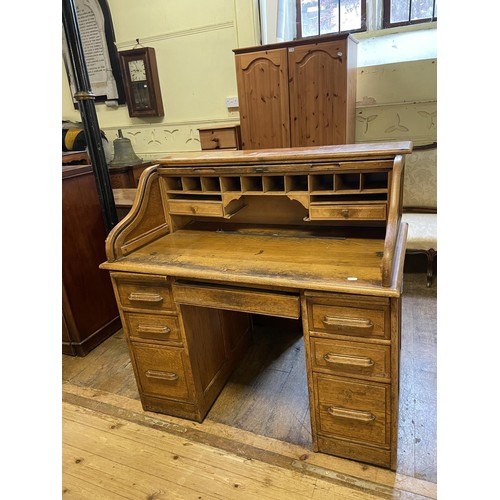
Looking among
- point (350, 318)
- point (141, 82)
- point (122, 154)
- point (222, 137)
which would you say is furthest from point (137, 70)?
point (350, 318)

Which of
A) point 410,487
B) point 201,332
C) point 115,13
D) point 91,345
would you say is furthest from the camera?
point 115,13

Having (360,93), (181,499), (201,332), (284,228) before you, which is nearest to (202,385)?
(201,332)

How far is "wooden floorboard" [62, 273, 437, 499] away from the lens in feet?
4.69

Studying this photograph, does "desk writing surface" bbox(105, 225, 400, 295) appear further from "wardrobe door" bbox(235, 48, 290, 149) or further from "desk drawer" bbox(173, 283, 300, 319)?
"wardrobe door" bbox(235, 48, 290, 149)

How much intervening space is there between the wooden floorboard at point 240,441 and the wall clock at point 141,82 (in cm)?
303

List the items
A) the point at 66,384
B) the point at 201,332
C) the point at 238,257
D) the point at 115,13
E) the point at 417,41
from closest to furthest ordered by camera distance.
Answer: the point at 238,257, the point at 201,332, the point at 66,384, the point at 417,41, the point at 115,13

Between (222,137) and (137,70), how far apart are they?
4.95 feet

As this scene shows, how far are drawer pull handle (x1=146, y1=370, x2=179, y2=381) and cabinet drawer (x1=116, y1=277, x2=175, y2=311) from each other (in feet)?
1.08

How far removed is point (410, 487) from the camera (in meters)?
1.38

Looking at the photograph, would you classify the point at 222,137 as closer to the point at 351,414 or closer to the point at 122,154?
the point at 122,154

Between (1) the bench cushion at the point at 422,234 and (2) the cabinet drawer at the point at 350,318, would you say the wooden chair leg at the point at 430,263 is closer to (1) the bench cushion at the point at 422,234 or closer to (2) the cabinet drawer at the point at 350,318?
(1) the bench cushion at the point at 422,234

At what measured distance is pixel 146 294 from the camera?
1.59 m

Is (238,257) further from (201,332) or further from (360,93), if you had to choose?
(360,93)

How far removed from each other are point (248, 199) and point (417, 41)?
2.61 metres
